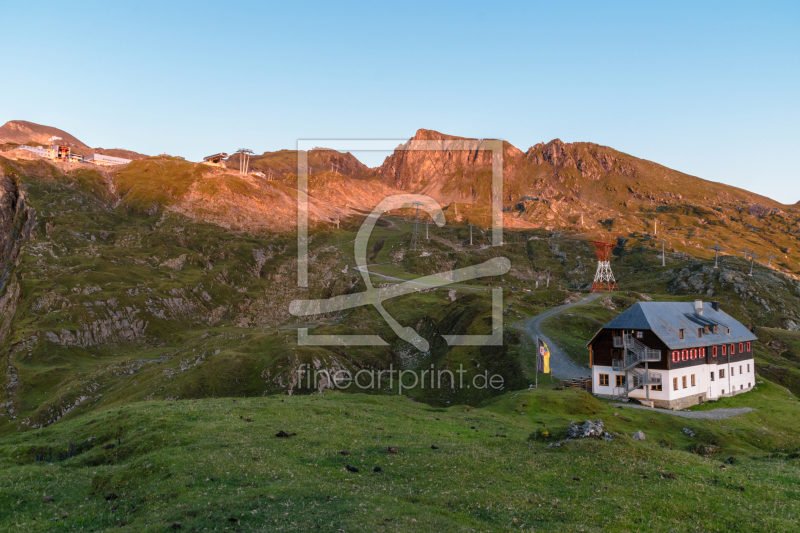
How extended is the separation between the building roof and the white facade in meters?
4.13

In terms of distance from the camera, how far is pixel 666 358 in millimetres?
71750

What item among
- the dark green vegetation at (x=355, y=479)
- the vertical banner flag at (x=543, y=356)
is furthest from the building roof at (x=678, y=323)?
the dark green vegetation at (x=355, y=479)

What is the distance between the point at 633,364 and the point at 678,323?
37.7 feet

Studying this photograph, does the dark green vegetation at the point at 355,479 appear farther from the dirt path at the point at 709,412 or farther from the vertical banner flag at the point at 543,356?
the vertical banner flag at the point at 543,356

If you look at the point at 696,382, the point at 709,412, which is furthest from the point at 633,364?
the point at 696,382

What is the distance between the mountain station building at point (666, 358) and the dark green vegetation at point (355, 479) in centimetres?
2983

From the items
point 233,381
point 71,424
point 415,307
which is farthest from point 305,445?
point 415,307

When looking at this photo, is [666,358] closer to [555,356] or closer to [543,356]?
[543,356]

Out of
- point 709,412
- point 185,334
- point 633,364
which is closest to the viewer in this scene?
point 709,412

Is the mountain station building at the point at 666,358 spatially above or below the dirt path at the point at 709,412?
above

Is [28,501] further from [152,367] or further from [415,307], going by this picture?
[415,307]

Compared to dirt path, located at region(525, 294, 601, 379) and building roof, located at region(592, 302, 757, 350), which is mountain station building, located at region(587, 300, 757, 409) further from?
dirt path, located at region(525, 294, 601, 379)

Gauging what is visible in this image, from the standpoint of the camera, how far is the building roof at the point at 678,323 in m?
74.1

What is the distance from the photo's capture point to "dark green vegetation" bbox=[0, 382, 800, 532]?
19.4 metres
